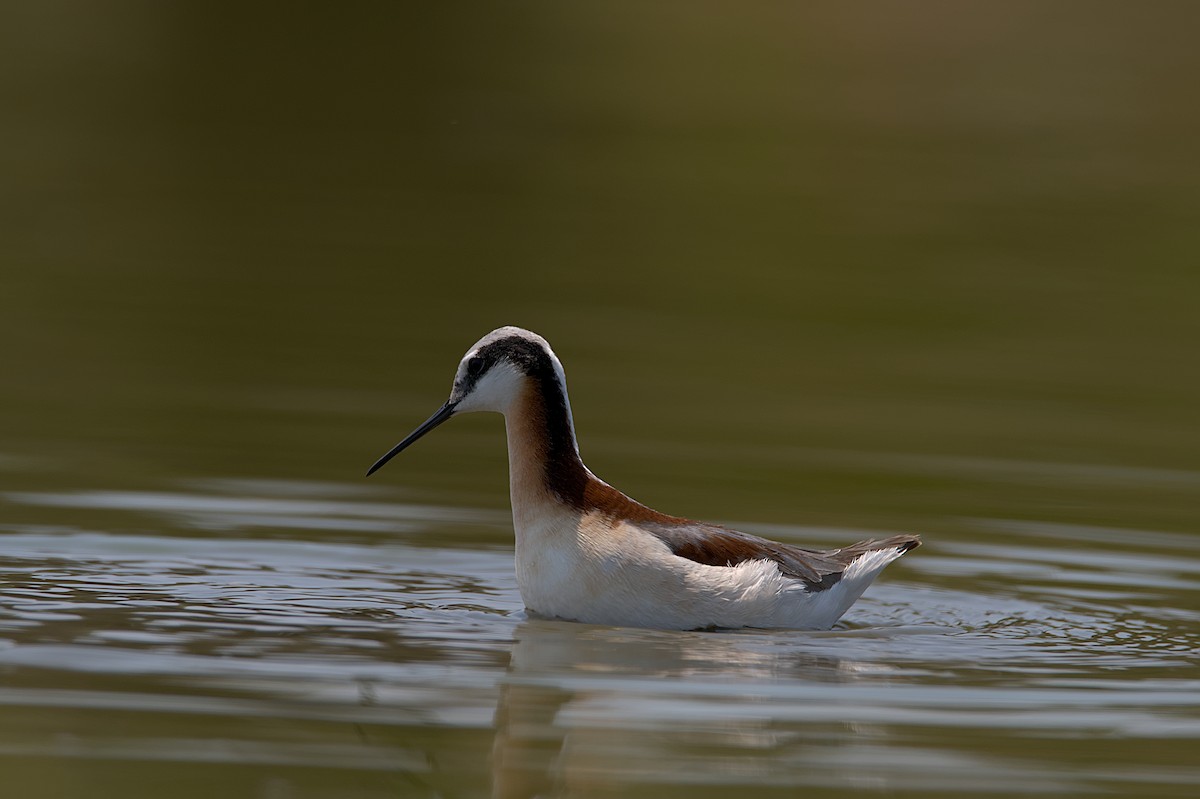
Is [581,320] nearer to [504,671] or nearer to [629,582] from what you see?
[629,582]

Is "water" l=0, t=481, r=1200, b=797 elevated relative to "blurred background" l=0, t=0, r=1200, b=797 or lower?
lower

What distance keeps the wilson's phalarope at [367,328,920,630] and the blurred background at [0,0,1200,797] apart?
0.38m

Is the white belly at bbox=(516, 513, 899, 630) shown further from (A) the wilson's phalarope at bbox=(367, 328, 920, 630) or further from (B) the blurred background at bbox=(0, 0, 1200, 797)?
(B) the blurred background at bbox=(0, 0, 1200, 797)

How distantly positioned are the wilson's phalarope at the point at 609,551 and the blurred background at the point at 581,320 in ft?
1.24

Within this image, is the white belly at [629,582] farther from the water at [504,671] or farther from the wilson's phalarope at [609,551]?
the water at [504,671]

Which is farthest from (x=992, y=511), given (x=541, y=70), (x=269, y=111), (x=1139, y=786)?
(x=541, y=70)

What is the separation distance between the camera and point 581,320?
69.6ft

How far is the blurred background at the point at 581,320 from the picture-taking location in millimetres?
12125

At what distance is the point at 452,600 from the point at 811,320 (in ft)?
35.2

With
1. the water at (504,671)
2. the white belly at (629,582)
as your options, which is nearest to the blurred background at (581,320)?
the water at (504,671)

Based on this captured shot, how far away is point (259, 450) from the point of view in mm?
15758

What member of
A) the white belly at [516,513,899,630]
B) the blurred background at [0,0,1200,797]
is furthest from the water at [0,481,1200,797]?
the white belly at [516,513,899,630]

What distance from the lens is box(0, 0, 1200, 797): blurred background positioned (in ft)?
39.8

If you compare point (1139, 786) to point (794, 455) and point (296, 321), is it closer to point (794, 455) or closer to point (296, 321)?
point (794, 455)
